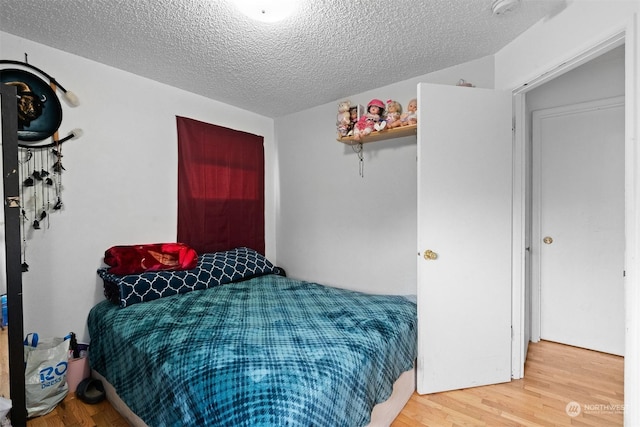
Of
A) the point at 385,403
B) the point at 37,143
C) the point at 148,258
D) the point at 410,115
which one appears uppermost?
the point at 410,115

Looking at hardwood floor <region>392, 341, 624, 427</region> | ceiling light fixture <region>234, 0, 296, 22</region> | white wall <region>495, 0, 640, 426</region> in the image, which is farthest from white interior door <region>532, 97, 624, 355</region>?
ceiling light fixture <region>234, 0, 296, 22</region>

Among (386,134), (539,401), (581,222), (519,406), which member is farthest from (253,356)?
(581,222)

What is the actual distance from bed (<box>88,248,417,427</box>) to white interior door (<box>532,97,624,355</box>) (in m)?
1.45

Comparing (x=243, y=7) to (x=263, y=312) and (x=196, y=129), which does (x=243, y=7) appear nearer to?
(x=196, y=129)

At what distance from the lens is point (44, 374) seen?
1676mm

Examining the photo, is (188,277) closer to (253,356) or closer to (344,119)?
(253,356)

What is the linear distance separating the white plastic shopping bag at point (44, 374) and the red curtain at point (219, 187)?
1.10 meters

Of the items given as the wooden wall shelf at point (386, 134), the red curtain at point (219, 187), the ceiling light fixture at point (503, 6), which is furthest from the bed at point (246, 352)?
the ceiling light fixture at point (503, 6)

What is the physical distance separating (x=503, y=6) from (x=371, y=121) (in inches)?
41.9

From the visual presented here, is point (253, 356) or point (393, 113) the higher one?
point (393, 113)

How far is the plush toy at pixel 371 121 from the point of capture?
2393 mm

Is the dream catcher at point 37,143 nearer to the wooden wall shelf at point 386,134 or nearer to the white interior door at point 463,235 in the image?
the wooden wall shelf at point 386,134

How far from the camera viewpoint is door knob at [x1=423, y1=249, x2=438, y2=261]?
185 cm

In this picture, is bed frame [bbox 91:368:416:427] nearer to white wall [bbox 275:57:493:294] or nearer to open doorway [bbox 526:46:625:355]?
white wall [bbox 275:57:493:294]
